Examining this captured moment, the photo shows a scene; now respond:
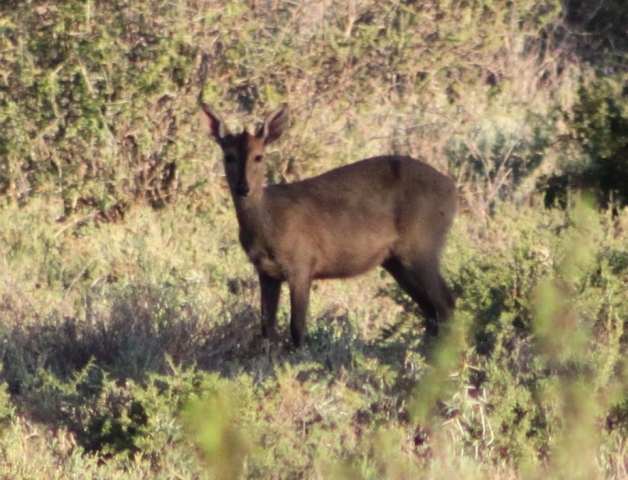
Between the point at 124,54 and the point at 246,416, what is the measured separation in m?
5.63

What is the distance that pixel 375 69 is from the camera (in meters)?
11.3

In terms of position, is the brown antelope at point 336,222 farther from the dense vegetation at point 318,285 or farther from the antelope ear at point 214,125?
the dense vegetation at point 318,285

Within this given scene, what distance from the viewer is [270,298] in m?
8.11

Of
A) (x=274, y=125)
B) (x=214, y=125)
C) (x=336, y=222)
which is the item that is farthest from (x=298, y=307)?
(x=214, y=125)

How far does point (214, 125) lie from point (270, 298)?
4.28ft

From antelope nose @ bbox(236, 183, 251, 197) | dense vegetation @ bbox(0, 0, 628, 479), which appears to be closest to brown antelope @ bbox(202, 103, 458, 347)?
antelope nose @ bbox(236, 183, 251, 197)

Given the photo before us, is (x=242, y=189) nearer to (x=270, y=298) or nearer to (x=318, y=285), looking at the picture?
(x=270, y=298)

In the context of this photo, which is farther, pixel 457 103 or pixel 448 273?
pixel 457 103

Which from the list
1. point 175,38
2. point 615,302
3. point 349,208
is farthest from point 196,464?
point 175,38

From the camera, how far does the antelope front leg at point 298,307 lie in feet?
25.7

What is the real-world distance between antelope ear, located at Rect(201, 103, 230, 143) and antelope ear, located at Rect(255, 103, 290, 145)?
0.87 ft

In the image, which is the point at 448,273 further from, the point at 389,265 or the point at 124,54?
the point at 124,54

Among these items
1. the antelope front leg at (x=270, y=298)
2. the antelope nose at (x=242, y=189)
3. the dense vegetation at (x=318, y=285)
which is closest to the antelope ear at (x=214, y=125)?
the antelope nose at (x=242, y=189)

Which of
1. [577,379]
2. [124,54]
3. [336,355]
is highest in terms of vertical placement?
[124,54]
